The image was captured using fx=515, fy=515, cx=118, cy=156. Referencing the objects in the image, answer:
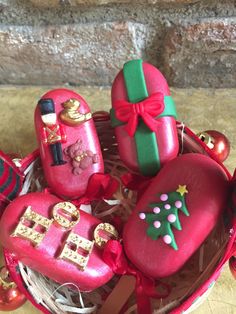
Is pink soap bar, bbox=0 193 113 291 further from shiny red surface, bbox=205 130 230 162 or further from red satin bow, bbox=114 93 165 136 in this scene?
shiny red surface, bbox=205 130 230 162

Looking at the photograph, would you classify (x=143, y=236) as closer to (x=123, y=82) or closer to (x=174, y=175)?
(x=174, y=175)

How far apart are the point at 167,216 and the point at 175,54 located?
35 cm

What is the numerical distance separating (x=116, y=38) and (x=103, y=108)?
0.46 ft

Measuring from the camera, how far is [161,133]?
0.69 m

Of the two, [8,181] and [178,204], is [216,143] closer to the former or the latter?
[178,204]

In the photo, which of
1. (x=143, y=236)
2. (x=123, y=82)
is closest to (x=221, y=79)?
(x=123, y=82)

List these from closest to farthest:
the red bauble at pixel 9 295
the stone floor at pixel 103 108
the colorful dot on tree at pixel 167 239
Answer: the colorful dot on tree at pixel 167 239 → the red bauble at pixel 9 295 → the stone floor at pixel 103 108

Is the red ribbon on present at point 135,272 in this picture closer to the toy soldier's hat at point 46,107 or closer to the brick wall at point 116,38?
the toy soldier's hat at point 46,107

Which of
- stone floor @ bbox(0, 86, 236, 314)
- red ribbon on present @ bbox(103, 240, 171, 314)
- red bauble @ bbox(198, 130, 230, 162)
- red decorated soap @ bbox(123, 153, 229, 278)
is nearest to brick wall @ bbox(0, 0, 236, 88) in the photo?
stone floor @ bbox(0, 86, 236, 314)

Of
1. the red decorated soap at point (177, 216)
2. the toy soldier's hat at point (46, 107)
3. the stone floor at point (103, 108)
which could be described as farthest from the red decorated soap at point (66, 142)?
the stone floor at point (103, 108)

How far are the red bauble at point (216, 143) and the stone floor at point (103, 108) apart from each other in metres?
0.08

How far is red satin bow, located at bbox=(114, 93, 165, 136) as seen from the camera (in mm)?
681

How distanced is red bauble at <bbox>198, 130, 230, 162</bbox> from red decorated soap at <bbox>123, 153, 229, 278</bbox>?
0.12m

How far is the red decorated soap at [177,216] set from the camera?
2.08 ft
